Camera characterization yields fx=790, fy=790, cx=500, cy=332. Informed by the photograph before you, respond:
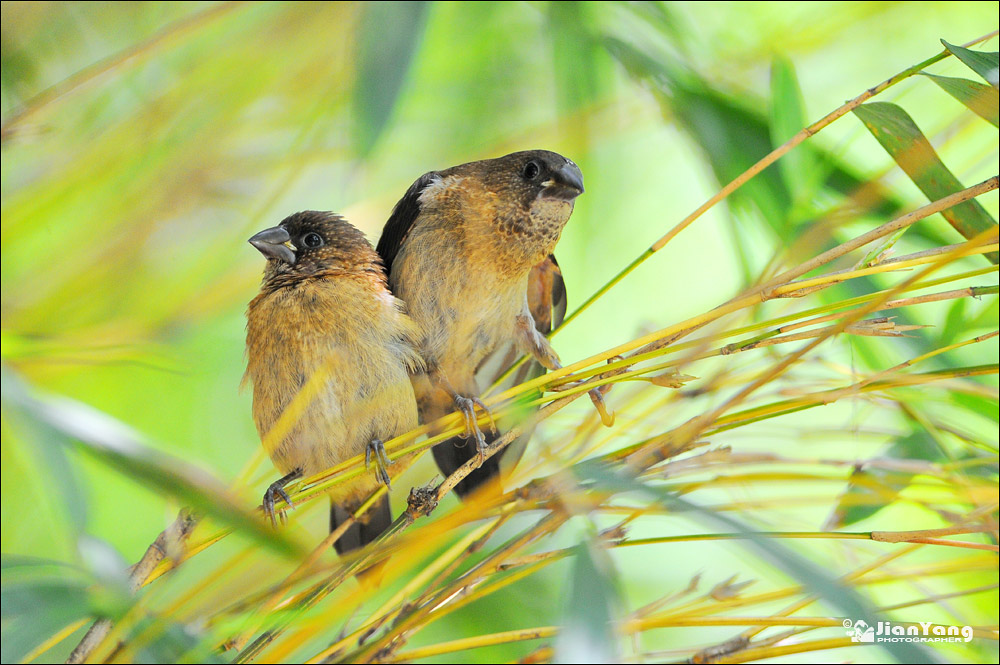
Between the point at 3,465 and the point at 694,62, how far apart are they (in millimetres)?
1772

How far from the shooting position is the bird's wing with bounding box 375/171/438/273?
1.25m

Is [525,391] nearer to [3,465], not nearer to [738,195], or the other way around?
[738,195]

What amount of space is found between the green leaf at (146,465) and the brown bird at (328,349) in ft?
1.51

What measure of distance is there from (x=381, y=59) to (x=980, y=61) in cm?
74

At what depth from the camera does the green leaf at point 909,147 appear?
910mm

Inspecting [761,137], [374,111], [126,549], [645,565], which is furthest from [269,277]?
[645,565]

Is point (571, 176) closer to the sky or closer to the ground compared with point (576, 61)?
closer to the ground

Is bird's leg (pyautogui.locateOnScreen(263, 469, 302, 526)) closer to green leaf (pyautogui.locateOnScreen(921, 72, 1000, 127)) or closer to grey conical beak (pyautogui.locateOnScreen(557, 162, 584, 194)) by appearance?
grey conical beak (pyautogui.locateOnScreen(557, 162, 584, 194))

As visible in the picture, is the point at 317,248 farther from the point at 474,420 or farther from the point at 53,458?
the point at 53,458

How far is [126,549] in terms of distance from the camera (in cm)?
186

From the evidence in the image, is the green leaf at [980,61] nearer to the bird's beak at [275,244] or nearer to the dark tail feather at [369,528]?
the bird's beak at [275,244]

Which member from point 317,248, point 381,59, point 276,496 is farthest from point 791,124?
point 276,496

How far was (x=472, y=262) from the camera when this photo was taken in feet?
3.93

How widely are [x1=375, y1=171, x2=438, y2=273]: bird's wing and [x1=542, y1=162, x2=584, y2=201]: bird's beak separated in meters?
0.28
